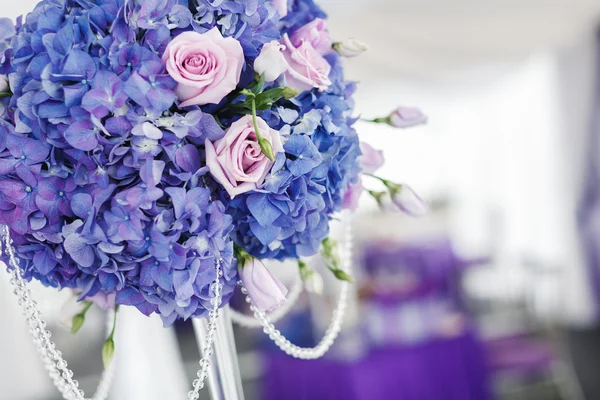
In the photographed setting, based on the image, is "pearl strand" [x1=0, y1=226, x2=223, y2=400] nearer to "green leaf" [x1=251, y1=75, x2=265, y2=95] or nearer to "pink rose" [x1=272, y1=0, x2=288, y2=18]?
"green leaf" [x1=251, y1=75, x2=265, y2=95]

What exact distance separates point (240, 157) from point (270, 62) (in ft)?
0.34

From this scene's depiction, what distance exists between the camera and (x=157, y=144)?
28.1 inches

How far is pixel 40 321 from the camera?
834 mm

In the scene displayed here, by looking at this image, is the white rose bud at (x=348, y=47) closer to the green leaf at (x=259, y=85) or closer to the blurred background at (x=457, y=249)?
the green leaf at (x=259, y=85)

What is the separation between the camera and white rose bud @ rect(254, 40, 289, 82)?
29.0 inches

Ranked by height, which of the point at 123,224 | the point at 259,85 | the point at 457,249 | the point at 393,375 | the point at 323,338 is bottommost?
the point at 457,249

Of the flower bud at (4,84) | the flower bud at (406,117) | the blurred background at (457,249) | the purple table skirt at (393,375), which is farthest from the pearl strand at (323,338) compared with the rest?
the purple table skirt at (393,375)

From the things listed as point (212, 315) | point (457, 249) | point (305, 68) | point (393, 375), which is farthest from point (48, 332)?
point (457, 249)

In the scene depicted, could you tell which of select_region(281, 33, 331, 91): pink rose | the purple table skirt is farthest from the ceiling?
select_region(281, 33, 331, 91): pink rose

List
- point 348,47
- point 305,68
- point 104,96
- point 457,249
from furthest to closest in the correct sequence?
1. point 457,249
2. point 348,47
3. point 305,68
4. point 104,96

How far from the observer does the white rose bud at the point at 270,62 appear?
2.41 ft

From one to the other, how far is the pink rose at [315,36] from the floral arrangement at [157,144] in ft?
0.19

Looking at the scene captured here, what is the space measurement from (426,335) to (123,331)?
1598 mm

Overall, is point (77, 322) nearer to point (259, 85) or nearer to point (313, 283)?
point (313, 283)
